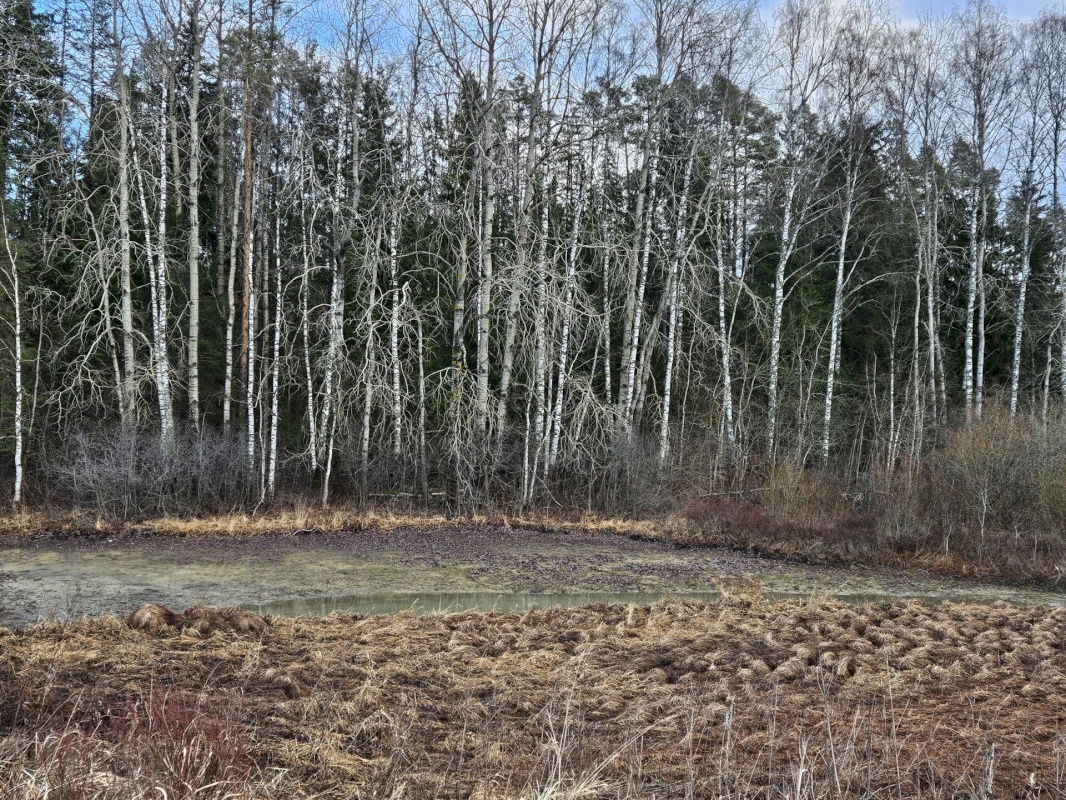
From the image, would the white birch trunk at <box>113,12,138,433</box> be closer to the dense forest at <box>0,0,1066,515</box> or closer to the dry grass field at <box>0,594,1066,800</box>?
the dense forest at <box>0,0,1066,515</box>

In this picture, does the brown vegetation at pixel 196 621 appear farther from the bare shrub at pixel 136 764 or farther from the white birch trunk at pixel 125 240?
the white birch trunk at pixel 125 240

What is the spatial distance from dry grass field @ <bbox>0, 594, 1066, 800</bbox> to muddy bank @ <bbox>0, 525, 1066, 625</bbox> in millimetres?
2438

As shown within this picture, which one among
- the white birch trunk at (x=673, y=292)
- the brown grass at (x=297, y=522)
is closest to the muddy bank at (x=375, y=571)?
the brown grass at (x=297, y=522)

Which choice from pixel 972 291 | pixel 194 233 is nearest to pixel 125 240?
pixel 194 233

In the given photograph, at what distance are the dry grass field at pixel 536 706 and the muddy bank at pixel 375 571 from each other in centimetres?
244

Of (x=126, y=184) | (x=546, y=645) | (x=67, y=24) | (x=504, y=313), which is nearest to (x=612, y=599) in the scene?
(x=546, y=645)

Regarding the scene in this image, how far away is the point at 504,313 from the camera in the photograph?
65.7ft

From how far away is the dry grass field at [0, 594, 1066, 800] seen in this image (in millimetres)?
4262

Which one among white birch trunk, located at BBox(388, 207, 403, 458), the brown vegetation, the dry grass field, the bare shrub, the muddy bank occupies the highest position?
white birch trunk, located at BBox(388, 207, 403, 458)

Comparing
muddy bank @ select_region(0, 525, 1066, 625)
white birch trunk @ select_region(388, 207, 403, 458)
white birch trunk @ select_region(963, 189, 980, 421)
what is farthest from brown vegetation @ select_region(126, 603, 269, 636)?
white birch trunk @ select_region(963, 189, 980, 421)

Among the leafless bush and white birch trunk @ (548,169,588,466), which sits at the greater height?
white birch trunk @ (548,169,588,466)

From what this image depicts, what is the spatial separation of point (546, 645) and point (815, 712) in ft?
9.10

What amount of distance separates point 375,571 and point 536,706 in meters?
7.18

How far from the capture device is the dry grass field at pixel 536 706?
4262 mm
